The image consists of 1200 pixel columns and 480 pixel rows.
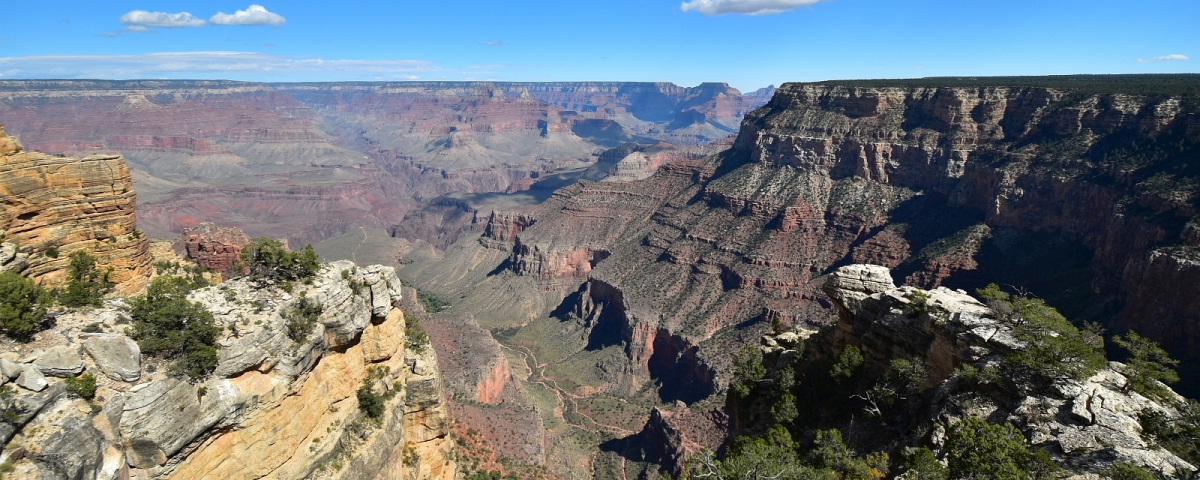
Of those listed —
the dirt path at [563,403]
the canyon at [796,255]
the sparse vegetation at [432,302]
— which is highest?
the canyon at [796,255]

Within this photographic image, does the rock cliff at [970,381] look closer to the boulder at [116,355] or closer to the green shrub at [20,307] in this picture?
the boulder at [116,355]

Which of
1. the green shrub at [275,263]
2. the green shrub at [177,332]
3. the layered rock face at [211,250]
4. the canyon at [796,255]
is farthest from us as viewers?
the layered rock face at [211,250]

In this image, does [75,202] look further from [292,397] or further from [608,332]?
[608,332]

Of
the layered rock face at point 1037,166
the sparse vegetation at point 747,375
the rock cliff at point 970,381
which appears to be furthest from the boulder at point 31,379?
the layered rock face at point 1037,166

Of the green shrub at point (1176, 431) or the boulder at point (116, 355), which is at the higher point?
the boulder at point (116, 355)

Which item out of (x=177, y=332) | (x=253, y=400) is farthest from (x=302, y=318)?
(x=177, y=332)

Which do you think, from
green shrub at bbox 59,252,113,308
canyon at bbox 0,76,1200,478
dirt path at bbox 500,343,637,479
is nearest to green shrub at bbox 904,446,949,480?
canyon at bbox 0,76,1200,478

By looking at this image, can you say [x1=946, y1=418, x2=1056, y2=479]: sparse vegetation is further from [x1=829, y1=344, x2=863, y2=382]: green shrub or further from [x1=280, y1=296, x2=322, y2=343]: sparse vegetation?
[x1=280, y1=296, x2=322, y2=343]: sparse vegetation

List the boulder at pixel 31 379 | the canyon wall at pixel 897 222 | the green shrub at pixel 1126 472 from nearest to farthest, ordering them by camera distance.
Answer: the boulder at pixel 31 379 → the green shrub at pixel 1126 472 → the canyon wall at pixel 897 222
